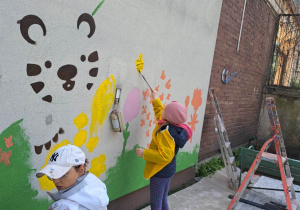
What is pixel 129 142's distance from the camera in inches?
122

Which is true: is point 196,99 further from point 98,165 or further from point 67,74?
point 67,74

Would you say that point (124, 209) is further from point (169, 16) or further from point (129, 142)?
point (169, 16)

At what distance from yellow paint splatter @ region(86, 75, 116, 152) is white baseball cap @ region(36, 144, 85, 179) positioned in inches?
38.0

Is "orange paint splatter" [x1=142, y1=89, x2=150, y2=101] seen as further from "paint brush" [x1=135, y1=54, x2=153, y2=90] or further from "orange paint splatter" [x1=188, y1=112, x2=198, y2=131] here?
"orange paint splatter" [x1=188, y1=112, x2=198, y2=131]

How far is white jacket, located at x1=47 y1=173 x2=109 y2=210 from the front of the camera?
4.79 feet

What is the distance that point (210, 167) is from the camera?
527 centimetres

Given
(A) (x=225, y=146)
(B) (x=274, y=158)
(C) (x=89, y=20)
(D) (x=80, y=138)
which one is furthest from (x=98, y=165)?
(A) (x=225, y=146)

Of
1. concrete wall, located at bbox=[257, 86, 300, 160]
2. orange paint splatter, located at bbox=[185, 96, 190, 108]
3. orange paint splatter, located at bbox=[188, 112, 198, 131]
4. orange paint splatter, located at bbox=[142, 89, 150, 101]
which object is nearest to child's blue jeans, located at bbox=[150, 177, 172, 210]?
orange paint splatter, located at bbox=[142, 89, 150, 101]

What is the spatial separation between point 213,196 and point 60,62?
3177 mm

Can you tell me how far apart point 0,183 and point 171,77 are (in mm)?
2274

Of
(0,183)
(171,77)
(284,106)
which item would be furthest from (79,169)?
(284,106)

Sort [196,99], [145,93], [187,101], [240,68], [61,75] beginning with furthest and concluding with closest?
[240,68], [196,99], [187,101], [145,93], [61,75]

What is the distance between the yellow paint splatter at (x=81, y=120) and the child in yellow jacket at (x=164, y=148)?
61 centimetres

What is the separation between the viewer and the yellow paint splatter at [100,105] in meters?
2.56
